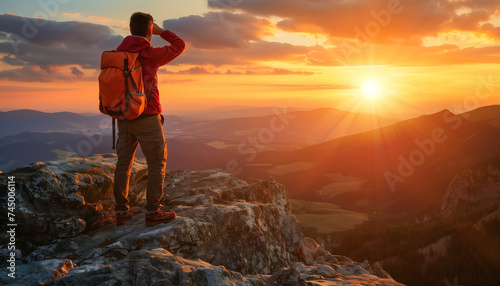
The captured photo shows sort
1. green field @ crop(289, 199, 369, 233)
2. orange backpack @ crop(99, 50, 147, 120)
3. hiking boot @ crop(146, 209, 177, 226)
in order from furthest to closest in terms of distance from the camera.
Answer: green field @ crop(289, 199, 369, 233), hiking boot @ crop(146, 209, 177, 226), orange backpack @ crop(99, 50, 147, 120)

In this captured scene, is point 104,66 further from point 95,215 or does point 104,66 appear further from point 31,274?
point 95,215

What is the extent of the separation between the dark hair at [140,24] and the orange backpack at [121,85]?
770 millimetres

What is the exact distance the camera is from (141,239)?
7168 millimetres

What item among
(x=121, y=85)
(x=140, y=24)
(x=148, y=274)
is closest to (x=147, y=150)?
(x=121, y=85)

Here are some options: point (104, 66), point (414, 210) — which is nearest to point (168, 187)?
point (104, 66)

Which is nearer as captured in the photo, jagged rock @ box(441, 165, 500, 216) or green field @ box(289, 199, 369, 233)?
jagged rock @ box(441, 165, 500, 216)

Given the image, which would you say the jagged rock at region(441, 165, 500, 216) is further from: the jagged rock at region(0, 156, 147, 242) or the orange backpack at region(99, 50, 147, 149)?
Result: the orange backpack at region(99, 50, 147, 149)

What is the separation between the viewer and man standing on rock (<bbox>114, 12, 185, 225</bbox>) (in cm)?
719

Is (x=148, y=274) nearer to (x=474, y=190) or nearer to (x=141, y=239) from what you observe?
(x=141, y=239)

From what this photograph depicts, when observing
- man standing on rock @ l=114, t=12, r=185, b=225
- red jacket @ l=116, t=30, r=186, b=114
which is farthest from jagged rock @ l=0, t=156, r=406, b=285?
red jacket @ l=116, t=30, r=186, b=114

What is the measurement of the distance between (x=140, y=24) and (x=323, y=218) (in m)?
127

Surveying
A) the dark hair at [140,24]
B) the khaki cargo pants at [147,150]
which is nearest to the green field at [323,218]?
the khaki cargo pants at [147,150]

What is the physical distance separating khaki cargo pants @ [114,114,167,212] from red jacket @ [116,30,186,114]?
1.46 ft

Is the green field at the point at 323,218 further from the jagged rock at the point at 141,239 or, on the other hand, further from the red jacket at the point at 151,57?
the red jacket at the point at 151,57
